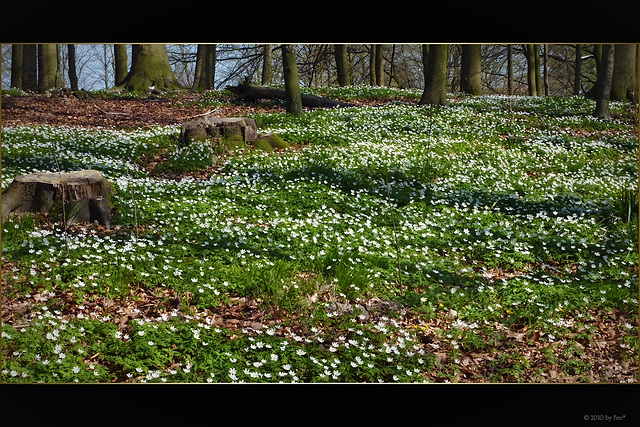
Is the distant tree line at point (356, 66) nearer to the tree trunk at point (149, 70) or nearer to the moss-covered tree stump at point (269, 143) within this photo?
the tree trunk at point (149, 70)

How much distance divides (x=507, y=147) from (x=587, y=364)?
2.51 meters

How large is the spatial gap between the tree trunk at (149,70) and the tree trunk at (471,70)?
3.00 metres

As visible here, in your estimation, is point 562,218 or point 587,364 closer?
point 587,364

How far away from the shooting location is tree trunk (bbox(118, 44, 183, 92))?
15.3ft

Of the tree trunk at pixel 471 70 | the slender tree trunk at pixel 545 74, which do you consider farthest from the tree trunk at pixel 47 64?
the slender tree trunk at pixel 545 74

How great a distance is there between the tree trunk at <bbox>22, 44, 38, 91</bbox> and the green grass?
46 centimetres

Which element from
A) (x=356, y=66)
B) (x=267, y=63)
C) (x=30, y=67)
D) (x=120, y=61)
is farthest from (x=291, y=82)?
(x=30, y=67)

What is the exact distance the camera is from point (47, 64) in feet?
14.3

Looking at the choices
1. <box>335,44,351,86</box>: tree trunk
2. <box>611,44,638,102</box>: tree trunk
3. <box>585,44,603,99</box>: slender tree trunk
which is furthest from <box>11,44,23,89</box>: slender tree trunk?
<box>611,44,638,102</box>: tree trunk
